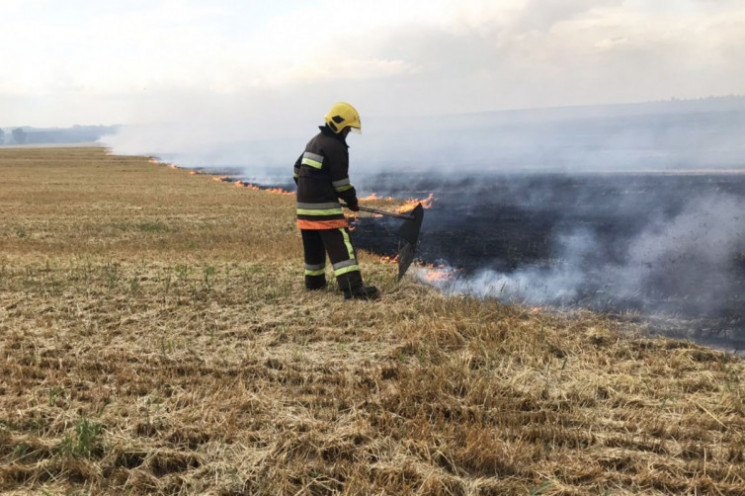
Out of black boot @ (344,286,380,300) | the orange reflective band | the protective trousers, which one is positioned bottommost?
black boot @ (344,286,380,300)

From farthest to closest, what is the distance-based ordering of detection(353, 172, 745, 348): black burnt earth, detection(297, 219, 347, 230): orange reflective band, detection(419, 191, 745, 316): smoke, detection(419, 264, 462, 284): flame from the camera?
detection(419, 264, 462, 284): flame
detection(353, 172, 745, 348): black burnt earth
detection(419, 191, 745, 316): smoke
detection(297, 219, 347, 230): orange reflective band

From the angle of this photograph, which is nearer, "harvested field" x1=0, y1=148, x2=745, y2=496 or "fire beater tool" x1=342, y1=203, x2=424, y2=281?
"harvested field" x1=0, y1=148, x2=745, y2=496

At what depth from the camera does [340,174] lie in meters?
6.26

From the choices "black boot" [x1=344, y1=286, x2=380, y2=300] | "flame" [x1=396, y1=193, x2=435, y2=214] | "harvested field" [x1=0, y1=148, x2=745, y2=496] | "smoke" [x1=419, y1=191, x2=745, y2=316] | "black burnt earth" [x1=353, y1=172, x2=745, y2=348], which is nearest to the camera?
"harvested field" [x1=0, y1=148, x2=745, y2=496]

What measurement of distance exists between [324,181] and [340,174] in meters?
0.24

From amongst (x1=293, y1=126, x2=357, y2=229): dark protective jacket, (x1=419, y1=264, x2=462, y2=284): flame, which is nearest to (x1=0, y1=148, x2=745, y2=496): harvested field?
(x1=419, y1=264, x2=462, y2=284): flame

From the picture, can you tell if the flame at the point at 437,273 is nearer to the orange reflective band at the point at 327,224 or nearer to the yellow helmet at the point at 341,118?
the orange reflective band at the point at 327,224

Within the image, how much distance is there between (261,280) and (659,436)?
5.61 meters

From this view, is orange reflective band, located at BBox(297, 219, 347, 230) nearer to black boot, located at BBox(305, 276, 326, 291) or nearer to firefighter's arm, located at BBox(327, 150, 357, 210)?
firefighter's arm, located at BBox(327, 150, 357, 210)

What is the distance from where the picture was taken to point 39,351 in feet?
15.6

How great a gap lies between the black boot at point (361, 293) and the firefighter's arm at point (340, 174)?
3.80 feet

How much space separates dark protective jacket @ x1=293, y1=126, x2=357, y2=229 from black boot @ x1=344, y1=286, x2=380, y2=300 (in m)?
0.83

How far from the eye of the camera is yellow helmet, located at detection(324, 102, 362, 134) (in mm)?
6242

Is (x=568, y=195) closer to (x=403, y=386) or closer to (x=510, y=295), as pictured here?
(x=510, y=295)
